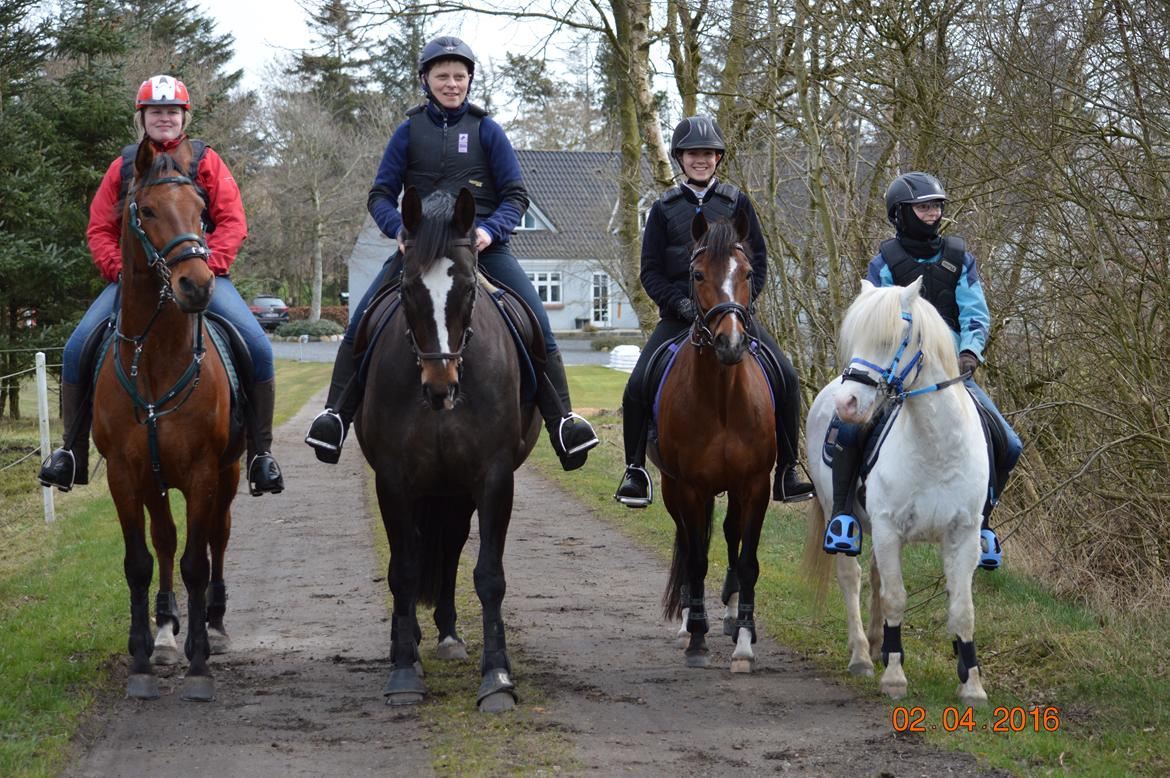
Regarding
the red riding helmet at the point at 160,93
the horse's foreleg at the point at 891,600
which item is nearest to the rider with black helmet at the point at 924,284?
the horse's foreleg at the point at 891,600

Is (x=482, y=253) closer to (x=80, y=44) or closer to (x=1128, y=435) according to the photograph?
(x=1128, y=435)

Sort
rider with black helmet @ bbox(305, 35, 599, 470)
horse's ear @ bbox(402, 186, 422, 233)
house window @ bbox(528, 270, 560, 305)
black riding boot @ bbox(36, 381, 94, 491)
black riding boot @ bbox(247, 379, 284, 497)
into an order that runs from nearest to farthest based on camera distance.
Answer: horse's ear @ bbox(402, 186, 422, 233)
rider with black helmet @ bbox(305, 35, 599, 470)
black riding boot @ bbox(36, 381, 94, 491)
black riding boot @ bbox(247, 379, 284, 497)
house window @ bbox(528, 270, 560, 305)

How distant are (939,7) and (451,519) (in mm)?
5578

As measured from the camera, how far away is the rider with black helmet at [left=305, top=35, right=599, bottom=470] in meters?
7.33

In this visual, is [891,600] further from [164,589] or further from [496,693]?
[164,589]

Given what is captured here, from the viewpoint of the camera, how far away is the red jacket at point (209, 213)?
23.7 feet

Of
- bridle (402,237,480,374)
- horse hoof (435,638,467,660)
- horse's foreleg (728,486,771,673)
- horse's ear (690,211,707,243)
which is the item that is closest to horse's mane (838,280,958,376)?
horse's ear (690,211,707,243)

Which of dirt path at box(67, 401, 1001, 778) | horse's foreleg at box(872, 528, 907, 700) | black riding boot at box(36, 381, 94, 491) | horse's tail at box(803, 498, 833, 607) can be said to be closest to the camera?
dirt path at box(67, 401, 1001, 778)

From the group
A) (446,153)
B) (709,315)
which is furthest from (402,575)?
(446,153)

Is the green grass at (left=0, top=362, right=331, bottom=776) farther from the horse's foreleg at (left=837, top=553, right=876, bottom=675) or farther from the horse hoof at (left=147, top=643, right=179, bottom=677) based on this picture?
the horse's foreleg at (left=837, top=553, right=876, bottom=675)

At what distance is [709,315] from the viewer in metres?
7.13

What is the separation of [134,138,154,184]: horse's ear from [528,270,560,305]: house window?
5490cm

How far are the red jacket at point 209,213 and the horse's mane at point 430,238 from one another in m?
1.32

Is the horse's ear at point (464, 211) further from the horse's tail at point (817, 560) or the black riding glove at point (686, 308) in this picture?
the horse's tail at point (817, 560)
